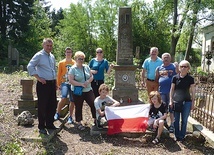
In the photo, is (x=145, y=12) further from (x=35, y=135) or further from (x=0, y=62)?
(x=35, y=135)

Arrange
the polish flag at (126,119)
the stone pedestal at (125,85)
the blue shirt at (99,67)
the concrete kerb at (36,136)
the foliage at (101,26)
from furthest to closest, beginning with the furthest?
the foliage at (101,26), the stone pedestal at (125,85), the blue shirt at (99,67), the polish flag at (126,119), the concrete kerb at (36,136)

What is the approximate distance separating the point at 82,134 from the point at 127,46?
13.1 ft

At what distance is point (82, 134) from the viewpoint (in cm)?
576

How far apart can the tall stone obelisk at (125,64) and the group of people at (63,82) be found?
1.96 m

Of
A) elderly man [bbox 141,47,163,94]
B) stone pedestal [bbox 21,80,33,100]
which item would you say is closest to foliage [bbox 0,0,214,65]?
elderly man [bbox 141,47,163,94]

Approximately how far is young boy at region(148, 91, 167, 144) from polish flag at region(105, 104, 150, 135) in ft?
0.35

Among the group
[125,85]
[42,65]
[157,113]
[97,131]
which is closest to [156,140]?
[157,113]

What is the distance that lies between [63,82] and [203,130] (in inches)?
133

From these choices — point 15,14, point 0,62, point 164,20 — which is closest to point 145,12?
point 164,20

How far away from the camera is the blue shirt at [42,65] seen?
195 inches

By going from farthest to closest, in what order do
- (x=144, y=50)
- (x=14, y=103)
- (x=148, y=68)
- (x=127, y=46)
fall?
(x=144, y=50)
(x=127, y=46)
(x=14, y=103)
(x=148, y=68)

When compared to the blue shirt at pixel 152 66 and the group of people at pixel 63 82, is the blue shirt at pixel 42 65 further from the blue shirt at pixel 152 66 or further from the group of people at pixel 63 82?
the blue shirt at pixel 152 66

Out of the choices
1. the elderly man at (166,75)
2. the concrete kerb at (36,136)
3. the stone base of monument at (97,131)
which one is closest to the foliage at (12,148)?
the concrete kerb at (36,136)

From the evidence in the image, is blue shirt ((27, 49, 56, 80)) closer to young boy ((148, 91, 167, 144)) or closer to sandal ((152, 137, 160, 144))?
young boy ((148, 91, 167, 144))
